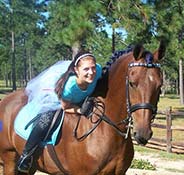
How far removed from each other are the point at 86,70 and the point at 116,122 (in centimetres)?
55

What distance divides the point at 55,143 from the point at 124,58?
1080 millimetres

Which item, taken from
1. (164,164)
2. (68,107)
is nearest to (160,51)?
(68,107)

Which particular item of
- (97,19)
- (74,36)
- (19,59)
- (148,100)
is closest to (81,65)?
(148,100)

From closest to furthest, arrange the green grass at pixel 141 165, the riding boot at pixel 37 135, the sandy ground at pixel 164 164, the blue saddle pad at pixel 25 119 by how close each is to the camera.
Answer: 1. the riding boot at pixel 37 135
2. the blue saddle pad at pixel 25 119
3. the green grass at pixel 141 165
4. the sandy ground at pixel 164 164

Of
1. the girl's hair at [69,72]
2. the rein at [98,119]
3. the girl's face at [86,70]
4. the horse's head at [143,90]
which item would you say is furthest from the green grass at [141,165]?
the horse's head at [143,90]

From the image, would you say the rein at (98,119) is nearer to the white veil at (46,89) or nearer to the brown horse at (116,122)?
the brown horse at (116,122)

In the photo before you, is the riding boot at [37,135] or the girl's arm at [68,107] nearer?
the girl's arm at [68,107]

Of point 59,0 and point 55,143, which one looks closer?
point 55,143

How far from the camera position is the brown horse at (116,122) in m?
3.13

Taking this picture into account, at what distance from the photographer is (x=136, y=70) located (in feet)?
10.6

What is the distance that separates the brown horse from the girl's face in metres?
0.20

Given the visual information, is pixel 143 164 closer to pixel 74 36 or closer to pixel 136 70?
pixel 136 70

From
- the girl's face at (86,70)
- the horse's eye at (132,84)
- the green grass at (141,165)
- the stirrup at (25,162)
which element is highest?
the girl's face at (86,70)

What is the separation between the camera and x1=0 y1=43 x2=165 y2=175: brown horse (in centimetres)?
313
